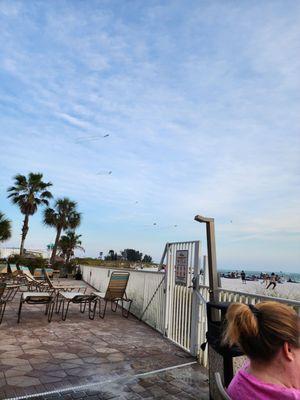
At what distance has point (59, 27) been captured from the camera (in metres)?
7.36

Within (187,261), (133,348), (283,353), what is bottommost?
(133,348)

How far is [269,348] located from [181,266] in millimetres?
4140

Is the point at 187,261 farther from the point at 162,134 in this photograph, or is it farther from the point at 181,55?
the point at 162,134

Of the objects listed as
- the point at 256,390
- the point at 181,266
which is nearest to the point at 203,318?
the point at 181,266

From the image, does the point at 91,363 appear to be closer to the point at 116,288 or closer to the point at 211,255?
the point at 211,255

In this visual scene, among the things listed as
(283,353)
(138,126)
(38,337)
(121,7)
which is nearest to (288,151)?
(138,126)

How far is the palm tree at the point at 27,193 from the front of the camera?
1113 inches

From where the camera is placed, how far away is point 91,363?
4199mm

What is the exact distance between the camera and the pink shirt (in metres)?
1.29

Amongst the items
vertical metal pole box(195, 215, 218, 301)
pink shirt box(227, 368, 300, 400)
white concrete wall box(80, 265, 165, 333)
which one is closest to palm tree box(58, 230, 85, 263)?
white concrete wall box(80, 265, 165, 333)

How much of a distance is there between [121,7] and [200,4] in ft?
5.36

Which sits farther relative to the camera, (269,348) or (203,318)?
(203,318)

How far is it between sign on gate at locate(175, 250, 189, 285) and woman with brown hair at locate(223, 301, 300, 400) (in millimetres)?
3866

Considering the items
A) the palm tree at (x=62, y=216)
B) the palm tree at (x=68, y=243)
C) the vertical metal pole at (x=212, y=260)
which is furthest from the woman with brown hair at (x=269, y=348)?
the palm tree at (x=68, y=243)
